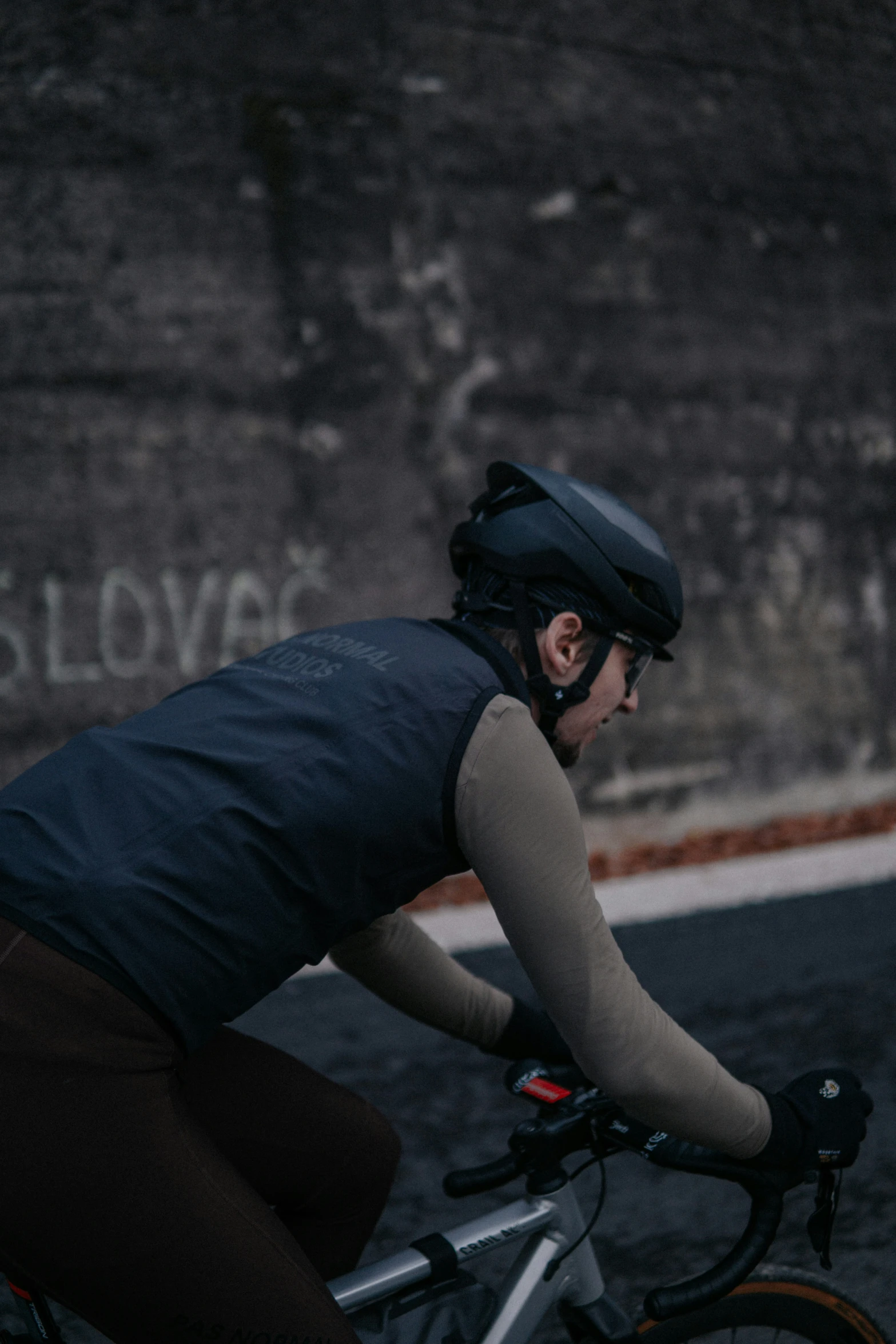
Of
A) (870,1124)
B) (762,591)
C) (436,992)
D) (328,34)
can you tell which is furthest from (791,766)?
(436,992)

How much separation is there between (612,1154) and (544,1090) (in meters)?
0.15

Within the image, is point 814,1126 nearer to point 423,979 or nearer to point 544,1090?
point 544,1090

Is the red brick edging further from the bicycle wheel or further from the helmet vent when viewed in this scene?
the helmet vent

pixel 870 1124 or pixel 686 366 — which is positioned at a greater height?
pixel 686 366

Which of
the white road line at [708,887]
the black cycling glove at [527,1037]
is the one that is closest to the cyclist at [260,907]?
the black cycling glove at [527,1037]

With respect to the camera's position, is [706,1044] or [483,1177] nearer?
[483,1177]

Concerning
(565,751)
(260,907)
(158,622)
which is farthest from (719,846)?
(260,907)

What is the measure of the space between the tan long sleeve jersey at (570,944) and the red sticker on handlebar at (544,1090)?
234 millimetres

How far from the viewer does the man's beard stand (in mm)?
2029

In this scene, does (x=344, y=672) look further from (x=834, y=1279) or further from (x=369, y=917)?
(x=834, y=1279)

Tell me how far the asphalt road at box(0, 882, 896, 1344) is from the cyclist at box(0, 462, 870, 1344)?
0.76m

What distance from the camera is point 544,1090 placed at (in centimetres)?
195

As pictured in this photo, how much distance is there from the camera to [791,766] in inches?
352

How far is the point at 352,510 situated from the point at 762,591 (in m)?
3.13
